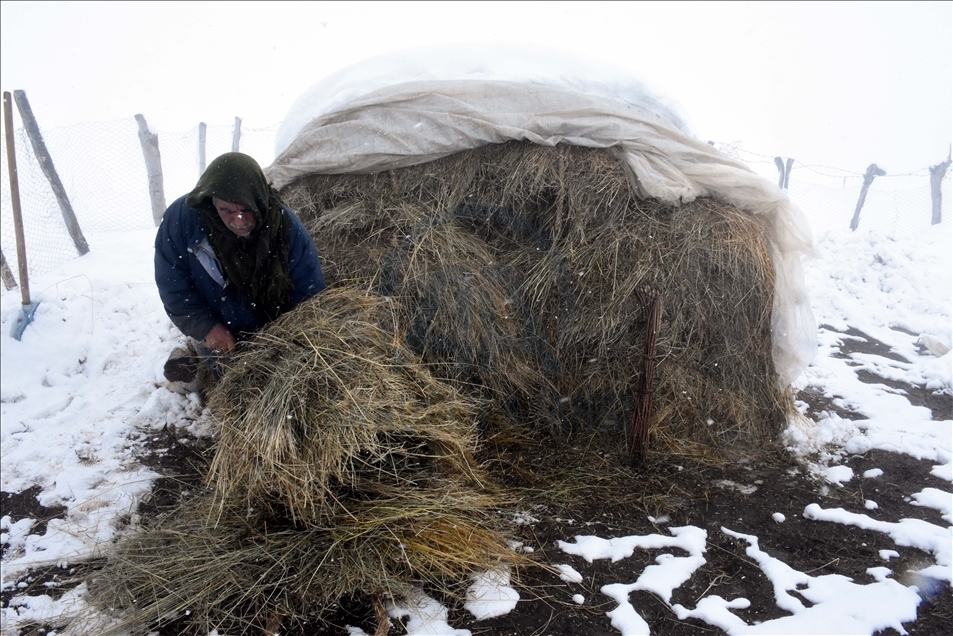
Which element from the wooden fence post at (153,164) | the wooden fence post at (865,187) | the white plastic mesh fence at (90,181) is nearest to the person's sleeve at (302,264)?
the white plastic mesh fence at (90,181)

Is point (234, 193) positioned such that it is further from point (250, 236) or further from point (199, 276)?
point (199, 276)

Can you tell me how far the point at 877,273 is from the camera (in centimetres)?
684

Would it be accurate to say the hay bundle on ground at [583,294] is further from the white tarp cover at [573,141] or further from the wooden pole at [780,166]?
the wooden pole at [780,166]

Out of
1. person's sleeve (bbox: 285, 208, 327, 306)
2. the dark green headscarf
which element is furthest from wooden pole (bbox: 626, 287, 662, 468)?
the dark green headscarf

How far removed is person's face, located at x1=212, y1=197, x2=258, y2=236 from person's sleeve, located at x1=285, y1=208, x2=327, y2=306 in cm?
25

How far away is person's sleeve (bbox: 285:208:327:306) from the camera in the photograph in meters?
2.83

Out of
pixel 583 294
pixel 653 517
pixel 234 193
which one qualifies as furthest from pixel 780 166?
pixel 234 193

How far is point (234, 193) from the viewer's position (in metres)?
2.43

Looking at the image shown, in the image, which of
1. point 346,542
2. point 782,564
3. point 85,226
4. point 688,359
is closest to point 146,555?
point 346,542

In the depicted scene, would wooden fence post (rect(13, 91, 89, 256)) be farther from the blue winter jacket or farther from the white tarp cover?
the blue winter jacket

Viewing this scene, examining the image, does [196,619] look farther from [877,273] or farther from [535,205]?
[877,273]

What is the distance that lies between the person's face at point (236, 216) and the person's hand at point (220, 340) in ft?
1.72

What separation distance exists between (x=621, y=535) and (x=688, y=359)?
118cm

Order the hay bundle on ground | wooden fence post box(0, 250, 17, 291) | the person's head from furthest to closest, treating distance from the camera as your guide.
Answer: wooden fence post box(0, 250, 17, 291) < the hay bundle on ground < the person's head
